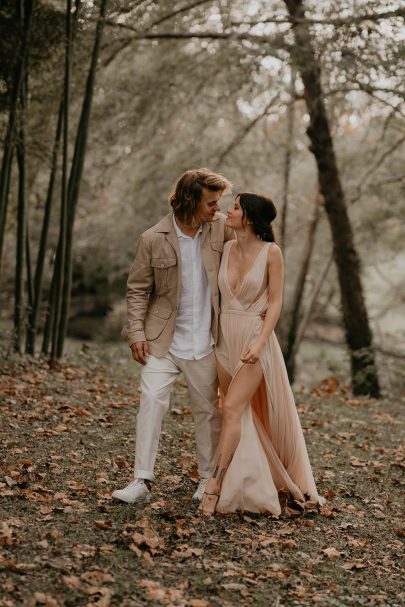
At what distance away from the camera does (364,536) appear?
4.67 metres

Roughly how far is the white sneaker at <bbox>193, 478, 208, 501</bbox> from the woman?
23cm

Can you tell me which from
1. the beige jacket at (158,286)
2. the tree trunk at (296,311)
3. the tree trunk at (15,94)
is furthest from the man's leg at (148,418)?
the tree trunk at (296,311)

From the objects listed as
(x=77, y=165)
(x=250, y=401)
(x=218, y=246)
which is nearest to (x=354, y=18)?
(x=77, y=165)

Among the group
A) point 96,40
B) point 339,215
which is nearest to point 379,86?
point 339,215

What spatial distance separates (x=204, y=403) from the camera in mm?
4734

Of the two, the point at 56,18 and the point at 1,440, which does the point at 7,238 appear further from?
the point at 1,440

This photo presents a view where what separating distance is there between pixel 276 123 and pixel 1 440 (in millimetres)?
9428

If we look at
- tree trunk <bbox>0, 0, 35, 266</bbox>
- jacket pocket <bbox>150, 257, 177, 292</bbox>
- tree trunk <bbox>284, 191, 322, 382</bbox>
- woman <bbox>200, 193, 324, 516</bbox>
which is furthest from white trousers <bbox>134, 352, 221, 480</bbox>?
tree trunk <bbox>284, 191, 322, 382</bbox>

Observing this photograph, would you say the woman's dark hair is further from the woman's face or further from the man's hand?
the man's hand

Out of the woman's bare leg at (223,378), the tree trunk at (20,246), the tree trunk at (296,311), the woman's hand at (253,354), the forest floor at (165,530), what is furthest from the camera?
the tree trunk at (296,311)

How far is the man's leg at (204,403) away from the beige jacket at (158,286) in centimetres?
18

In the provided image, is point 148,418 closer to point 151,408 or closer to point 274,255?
point 151,408

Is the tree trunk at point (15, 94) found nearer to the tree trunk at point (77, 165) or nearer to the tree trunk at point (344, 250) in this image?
the tree trunk at point (77, 165)

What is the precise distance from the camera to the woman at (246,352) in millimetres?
4594
